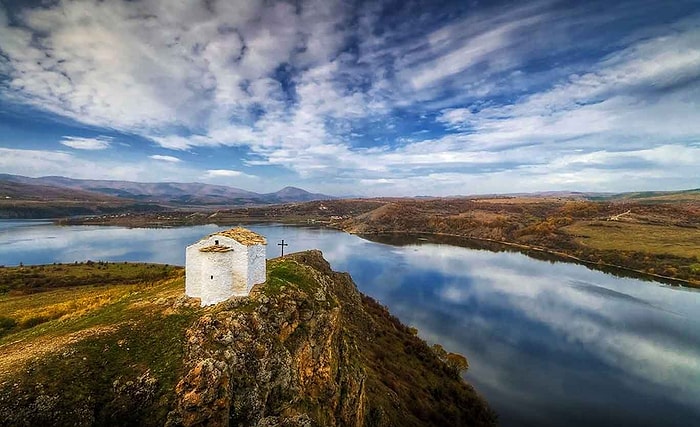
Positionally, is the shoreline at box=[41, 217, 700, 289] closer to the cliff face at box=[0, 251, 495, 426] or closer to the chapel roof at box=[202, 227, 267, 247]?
the cliff face at box=[0, 251, 495, 426]

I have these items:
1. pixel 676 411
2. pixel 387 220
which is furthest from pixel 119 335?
pixel 387 220

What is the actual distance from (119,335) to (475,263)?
96.3 meters

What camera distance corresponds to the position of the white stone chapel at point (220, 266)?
16.7 m

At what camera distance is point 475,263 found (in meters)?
98.4

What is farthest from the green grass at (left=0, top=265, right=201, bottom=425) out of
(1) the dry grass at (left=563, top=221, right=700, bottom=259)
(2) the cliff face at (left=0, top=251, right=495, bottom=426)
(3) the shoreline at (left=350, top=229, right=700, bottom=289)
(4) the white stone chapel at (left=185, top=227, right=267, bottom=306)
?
(1) the dry grass at (left=563, top=221, right=700, bottom=259)

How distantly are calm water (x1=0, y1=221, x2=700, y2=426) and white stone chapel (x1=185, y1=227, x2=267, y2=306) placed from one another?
27.5m

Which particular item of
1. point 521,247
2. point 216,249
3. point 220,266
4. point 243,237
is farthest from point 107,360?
point 521,247

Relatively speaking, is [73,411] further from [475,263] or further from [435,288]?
[475,263]

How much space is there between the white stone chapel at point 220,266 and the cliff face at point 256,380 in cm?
69

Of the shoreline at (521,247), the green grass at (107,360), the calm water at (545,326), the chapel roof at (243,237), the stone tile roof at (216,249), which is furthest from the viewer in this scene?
the shoreline at (521,247)

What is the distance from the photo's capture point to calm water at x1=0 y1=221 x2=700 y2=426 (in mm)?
33031

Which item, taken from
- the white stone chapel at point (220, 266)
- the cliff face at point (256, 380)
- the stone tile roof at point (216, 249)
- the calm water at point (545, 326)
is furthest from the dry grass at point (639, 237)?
the stone tile roof at point (216, 249)

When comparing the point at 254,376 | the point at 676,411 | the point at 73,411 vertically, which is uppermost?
the point at 73,411

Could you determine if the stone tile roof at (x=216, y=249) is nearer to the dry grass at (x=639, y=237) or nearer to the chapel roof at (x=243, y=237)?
the chapel roof at (x=243, y=237)
